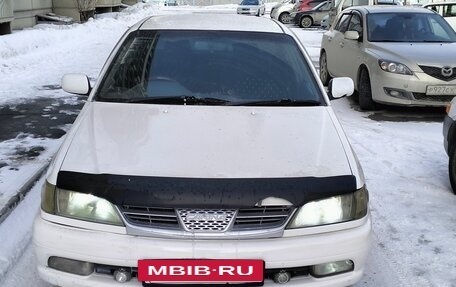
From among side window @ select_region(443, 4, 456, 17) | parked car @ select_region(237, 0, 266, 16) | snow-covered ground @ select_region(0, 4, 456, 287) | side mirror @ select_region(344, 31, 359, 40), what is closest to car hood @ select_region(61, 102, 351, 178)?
snow-covered ground @ select_region(0, 4, 456, 287)

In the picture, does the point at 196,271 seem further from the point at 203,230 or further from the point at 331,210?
the point at 331,210

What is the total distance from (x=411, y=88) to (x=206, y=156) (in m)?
5.69

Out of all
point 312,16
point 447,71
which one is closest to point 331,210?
point 447,71

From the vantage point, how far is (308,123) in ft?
10.7

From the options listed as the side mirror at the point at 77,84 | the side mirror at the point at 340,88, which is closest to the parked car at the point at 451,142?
A: the side mirror at the point at 340,88

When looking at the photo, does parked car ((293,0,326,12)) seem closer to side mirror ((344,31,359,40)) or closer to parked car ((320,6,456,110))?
parked car ((320,6,456,110))

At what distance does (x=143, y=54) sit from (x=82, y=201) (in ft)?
5.42

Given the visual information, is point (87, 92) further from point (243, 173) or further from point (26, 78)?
point (26, 78)

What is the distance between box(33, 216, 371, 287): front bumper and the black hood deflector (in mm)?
174

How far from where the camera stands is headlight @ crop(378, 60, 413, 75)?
7766mm

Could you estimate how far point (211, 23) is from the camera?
4.32m

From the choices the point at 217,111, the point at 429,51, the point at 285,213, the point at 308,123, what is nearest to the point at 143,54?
the point at 217,111

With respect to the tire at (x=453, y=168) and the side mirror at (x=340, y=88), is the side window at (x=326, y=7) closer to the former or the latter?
the tire at (x=453, y=168)

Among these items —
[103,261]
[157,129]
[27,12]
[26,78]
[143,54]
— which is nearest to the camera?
[103,261]
